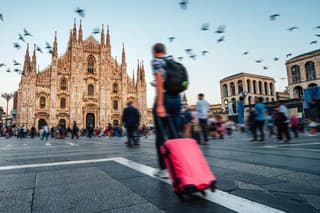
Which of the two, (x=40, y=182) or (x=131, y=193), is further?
(x=40, y=182)

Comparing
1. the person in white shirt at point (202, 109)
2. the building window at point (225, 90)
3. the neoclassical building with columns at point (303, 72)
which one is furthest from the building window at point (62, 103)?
the building window at point (225, 90)

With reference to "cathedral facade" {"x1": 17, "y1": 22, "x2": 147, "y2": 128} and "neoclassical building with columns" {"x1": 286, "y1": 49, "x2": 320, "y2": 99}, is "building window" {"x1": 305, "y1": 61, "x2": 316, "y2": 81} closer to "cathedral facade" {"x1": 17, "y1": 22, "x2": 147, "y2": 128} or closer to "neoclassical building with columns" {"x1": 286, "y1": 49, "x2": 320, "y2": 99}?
"neoclassical building with columns" {"x1": 286, "y1": 49, "x2": 320, "y2": 99}

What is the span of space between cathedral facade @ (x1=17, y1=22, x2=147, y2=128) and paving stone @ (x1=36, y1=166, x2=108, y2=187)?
3172 cm

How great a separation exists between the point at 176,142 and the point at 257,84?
194 ft

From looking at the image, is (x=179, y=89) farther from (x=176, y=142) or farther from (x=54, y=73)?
(x=54, y=73)

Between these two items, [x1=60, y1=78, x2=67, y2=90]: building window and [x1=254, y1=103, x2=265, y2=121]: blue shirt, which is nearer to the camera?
[x1=254, y1=103, x2=265, y2=121]: blue shirt

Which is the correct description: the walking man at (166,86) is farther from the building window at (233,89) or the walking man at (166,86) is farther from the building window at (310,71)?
the building window at (233,89)

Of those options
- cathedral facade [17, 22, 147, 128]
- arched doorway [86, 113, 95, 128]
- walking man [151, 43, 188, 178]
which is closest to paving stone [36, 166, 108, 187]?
walking man [151, 43, 188, 178]

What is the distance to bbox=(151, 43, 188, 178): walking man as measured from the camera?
6.98 feet

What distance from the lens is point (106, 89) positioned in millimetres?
35000

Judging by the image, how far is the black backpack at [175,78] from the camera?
7.14ft

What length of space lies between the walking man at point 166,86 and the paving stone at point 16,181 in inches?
58.8

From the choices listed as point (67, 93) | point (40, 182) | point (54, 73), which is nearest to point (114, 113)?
point (67, 93)

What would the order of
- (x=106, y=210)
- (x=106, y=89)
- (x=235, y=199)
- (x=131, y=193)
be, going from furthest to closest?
1. (x=106, y=89)
2. (x=131, y=193)
3. (x=235, y=199)
4. (x=106, y=210)
